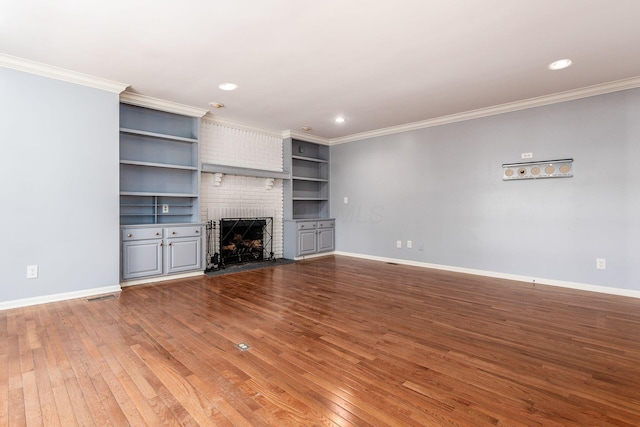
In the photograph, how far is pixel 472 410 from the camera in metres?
1.65

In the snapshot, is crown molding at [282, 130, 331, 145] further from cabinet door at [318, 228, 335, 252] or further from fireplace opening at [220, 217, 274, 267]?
cabinet door at [318, 228, 335, 252]

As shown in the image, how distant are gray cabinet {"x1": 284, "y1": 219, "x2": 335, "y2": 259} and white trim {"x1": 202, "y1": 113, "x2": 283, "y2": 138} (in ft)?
5.91

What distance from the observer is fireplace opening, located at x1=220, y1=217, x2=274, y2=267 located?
5.50 metres

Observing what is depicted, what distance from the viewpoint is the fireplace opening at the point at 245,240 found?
→ 5.50 metres

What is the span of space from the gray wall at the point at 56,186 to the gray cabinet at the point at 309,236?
10.1ft

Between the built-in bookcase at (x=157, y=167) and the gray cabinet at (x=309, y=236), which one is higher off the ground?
the built-in bookcase at (x=157, y=167)

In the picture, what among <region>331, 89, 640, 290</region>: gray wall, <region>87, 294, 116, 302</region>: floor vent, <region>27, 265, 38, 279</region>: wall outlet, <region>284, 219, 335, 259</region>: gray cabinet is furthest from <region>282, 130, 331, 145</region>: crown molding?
<region>27, 265, 38, 279</region>: wall outlet

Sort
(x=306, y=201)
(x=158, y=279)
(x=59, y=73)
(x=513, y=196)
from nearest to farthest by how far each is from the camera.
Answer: (x=59, y=73)
(x=158, y=279)
(x=513, y=196)
(x=306, y=201)

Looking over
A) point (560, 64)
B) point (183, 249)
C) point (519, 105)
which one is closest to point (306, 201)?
point (183, 249)

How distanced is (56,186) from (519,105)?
6022 mm

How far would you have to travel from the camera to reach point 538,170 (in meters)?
4.43

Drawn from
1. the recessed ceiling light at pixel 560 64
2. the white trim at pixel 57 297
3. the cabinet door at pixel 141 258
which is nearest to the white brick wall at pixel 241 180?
the cabinet door at pixel 141 258

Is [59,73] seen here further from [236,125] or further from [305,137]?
[305,137]

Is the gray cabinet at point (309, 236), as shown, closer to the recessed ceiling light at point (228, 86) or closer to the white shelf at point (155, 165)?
the white shelf at point (155, 165)
